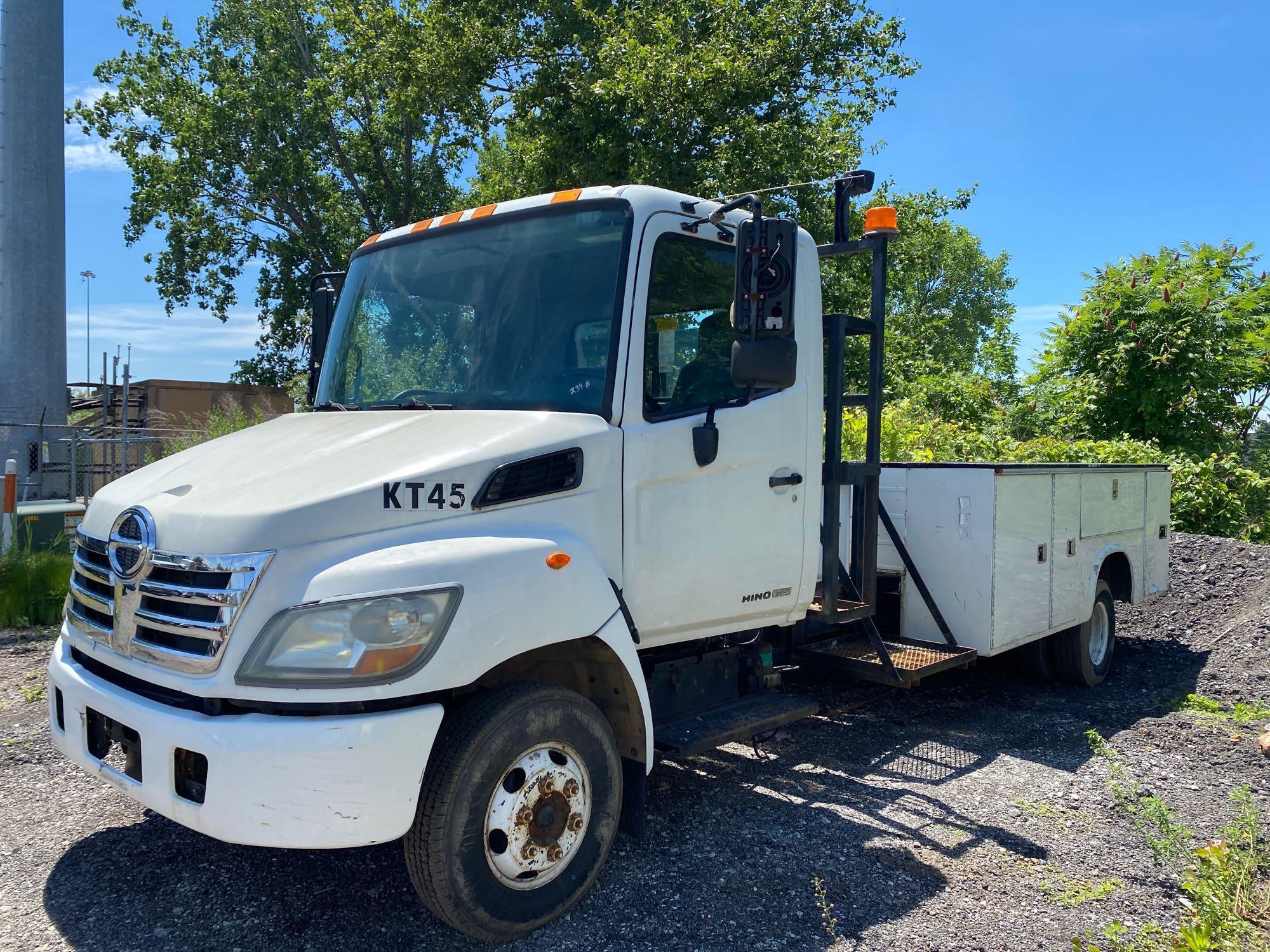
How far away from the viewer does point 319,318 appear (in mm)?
5191

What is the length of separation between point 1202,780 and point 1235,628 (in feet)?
13.3

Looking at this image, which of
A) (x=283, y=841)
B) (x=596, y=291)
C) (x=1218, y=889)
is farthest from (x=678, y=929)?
(x=596, y=291)

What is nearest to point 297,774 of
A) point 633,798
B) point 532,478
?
point 532,478

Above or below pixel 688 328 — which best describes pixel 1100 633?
below

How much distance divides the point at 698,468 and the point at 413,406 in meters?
1.24

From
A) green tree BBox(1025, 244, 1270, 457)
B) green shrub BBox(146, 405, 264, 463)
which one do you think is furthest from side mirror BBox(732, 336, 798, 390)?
green tree BBox(1025, 244, 1270, 457)

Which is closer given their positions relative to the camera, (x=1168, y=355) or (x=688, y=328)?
(x=688, y=328)

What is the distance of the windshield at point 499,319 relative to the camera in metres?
3.80

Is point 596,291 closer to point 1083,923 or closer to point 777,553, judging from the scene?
point 777,553

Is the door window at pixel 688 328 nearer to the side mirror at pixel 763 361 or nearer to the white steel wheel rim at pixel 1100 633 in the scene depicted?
the side mirror at pixel 763 361

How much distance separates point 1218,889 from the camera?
361cm

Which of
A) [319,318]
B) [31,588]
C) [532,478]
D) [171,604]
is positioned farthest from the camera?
[31,588]

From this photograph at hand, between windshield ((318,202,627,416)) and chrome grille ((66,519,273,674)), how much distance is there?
1221 millimetres

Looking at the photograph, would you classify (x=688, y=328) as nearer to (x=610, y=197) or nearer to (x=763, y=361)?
(x=763, y=361)
